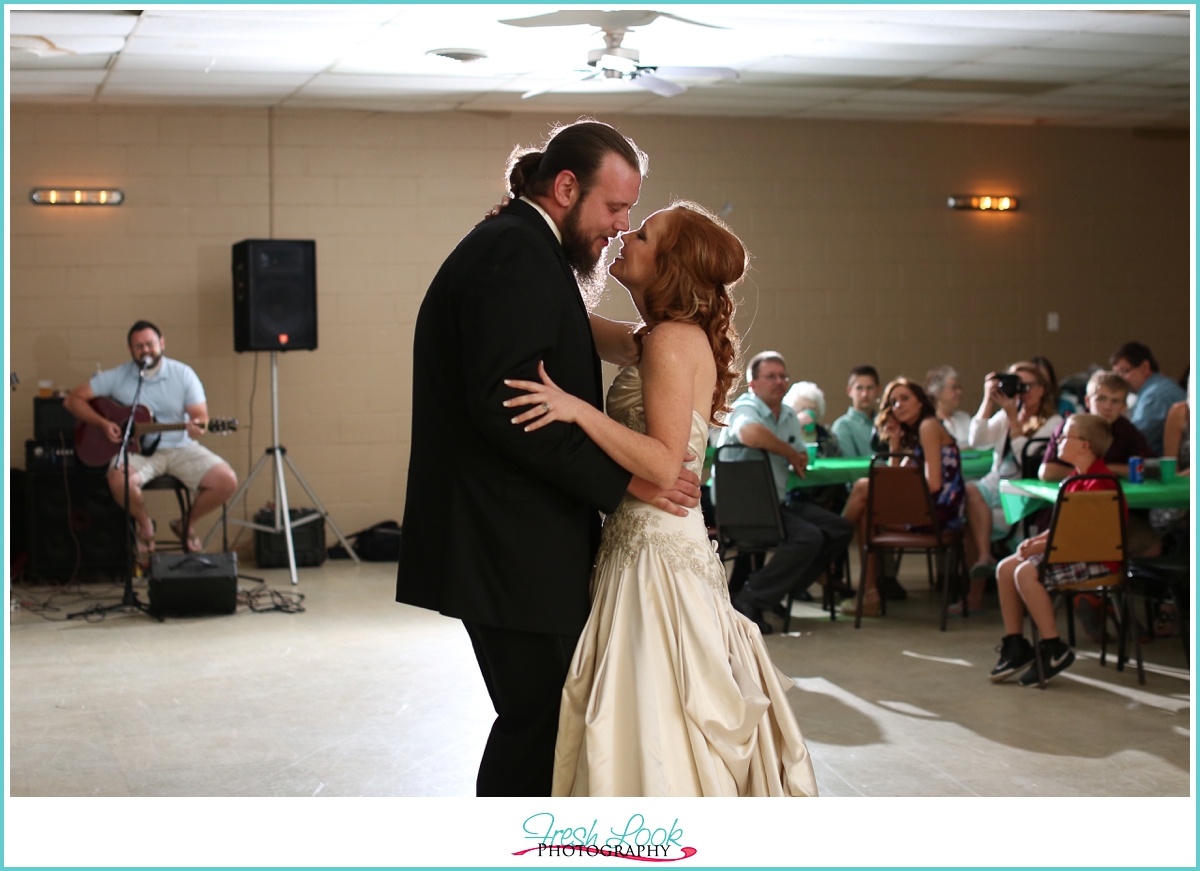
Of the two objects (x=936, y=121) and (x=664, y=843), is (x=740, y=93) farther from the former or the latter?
(x=664, y=843)

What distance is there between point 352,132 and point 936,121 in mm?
4366

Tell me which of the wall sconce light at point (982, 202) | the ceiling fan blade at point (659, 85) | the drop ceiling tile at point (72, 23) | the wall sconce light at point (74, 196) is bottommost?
the wall sconce light at point (74, 196)

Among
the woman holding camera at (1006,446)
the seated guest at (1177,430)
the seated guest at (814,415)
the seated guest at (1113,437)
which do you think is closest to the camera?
the seated guest at (1113,437)

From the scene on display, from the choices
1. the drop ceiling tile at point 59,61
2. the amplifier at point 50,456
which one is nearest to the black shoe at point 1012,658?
the amplifier at point 50,456

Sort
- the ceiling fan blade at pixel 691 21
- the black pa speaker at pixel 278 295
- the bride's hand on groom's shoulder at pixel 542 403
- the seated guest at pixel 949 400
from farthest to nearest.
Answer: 1. the seated guest at pixel 949 400
2. the black pa speaker at pixel 278 295
3. the ceiling fan blade at pixel 691 21
4. the bride's hand on groom's shoulder at pixel 542 403

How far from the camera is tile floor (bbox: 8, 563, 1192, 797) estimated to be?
345 centimetres

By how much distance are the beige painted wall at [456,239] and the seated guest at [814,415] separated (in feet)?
3.84

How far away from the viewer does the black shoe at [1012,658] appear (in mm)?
4539

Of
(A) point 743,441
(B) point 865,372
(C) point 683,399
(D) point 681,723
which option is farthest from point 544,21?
(D) point 681,723

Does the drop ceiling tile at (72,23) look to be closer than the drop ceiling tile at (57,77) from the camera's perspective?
Yes

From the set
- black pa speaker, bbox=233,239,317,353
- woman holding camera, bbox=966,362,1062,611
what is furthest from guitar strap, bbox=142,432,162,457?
woman holding camera, bbox=966,362,1062,611

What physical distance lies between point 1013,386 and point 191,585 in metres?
4.33

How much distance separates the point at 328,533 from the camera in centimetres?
811

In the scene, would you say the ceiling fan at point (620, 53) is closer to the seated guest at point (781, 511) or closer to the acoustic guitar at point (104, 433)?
the seated guest at point (781, 511)
